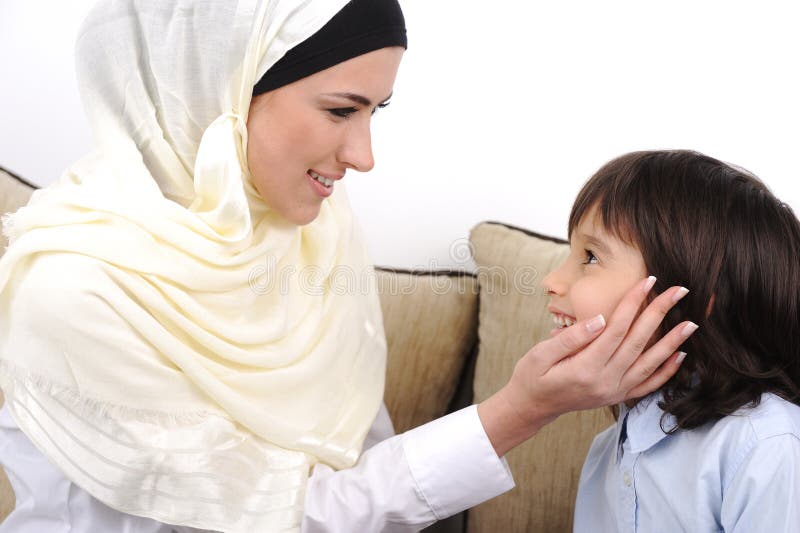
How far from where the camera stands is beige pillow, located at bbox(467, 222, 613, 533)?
1.63m

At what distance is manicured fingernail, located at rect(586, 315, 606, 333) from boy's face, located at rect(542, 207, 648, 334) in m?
0.08

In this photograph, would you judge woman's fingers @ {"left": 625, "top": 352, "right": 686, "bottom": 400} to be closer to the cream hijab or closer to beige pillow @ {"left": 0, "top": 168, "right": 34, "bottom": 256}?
the cream hijab

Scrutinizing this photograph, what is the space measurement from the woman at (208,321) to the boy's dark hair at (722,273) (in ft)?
0.23

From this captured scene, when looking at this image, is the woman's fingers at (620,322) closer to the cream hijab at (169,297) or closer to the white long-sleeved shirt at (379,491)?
the white long-sleeved shirt at (379,491)

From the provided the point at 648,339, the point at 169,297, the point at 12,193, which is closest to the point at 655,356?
the point at 648,339

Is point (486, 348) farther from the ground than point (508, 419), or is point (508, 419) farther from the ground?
point (508, 419)

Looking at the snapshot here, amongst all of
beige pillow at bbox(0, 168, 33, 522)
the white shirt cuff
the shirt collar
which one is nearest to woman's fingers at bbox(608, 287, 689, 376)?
the shirt collar

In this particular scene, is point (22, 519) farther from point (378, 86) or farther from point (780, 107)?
point (780, 107)

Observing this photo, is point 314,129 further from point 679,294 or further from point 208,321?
point 679,294

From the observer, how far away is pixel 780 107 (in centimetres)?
177

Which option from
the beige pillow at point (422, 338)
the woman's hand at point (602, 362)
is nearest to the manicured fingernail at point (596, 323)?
the woman's hand at point (602, 362)

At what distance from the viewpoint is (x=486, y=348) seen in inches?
69.0

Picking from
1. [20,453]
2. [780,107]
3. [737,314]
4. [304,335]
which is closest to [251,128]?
[304,335]

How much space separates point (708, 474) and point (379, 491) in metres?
0.46
